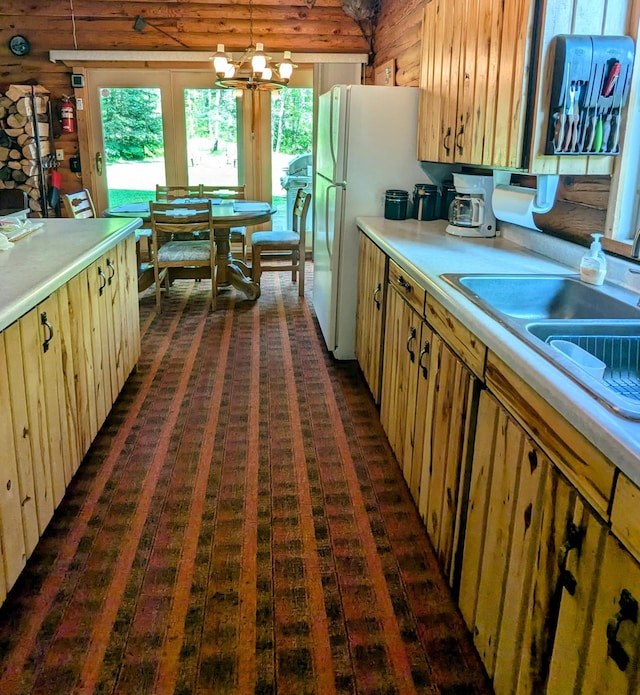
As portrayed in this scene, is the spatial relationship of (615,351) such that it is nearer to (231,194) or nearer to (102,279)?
(102,279)

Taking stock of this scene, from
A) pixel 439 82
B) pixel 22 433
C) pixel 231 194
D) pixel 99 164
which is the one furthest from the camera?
pixel 99 164

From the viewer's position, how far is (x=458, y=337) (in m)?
1.77

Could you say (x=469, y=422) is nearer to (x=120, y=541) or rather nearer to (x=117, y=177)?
(x=120, y=541)

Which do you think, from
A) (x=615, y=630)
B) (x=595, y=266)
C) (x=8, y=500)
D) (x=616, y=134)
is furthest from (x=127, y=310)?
(x=615, y=630)

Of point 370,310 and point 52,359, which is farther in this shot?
point 370,310

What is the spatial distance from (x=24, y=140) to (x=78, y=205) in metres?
1.37

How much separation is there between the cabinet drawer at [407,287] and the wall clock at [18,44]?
5.00m

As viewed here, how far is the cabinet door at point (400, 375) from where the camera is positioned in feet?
7.59

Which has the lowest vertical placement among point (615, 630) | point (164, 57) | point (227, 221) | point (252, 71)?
point (615, 630)

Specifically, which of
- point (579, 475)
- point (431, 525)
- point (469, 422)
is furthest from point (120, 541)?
point (579, 475)

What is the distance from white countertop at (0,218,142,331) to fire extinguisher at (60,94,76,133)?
313cm

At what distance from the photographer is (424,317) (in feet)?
7.04

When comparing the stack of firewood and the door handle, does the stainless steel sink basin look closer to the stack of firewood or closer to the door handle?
the stack of firewood

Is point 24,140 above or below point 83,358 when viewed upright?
above
